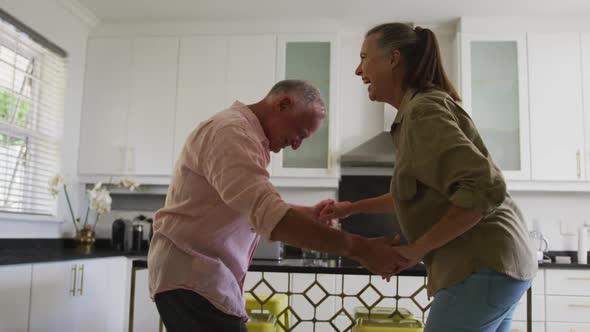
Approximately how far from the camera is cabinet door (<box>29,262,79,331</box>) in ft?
9.87

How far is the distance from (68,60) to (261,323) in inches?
114

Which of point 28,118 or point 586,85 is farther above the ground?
point 586,85

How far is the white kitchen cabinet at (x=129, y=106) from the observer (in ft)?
14.4

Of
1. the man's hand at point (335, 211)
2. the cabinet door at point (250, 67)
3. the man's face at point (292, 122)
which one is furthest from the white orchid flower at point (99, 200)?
the man's face at point (292, 122)

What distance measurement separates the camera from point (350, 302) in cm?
385

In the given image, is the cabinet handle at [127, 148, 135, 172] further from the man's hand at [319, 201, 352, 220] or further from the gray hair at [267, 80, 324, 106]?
the gray hair at [267, 80, 324, 106]

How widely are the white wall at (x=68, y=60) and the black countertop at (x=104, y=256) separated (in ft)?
0.22

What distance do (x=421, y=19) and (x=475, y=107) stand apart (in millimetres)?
771

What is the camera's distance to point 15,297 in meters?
2.82

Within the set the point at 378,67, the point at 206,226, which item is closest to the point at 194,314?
the point at 206,226

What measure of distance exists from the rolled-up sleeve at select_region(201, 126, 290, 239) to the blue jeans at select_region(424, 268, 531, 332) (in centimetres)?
39

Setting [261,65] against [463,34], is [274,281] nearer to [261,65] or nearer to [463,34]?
[261,65]

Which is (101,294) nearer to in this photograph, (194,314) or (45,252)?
(45,252)

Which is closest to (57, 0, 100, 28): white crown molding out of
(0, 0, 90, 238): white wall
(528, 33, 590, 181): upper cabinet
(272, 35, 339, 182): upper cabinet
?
(0, 0, 90, 238): white wall
